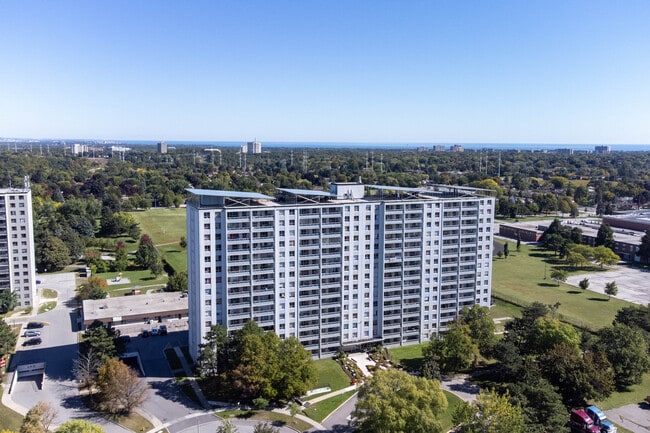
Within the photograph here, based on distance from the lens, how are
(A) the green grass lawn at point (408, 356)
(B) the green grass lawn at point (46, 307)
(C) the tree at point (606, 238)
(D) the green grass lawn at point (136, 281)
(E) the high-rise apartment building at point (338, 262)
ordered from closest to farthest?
(E) the high-rise apartment building at point (338, 262) → (A) the green grass lawn at point (408, 356) → (B) the green grass lawn at point (46, 307) → (D) the green grass lawn at point (136, 281) → (C) the tree at point (606, 238)

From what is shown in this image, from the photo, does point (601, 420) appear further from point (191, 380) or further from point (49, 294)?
point (49, 294)

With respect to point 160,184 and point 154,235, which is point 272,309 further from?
point 160,184

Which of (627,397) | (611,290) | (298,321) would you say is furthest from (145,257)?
(611,290)

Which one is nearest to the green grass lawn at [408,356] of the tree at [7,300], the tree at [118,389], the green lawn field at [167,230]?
the tree at [118,389]

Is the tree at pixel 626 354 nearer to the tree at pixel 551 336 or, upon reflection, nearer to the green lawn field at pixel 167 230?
the tree at pixel 551 336

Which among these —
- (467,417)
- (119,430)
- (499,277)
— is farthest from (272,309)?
(499,277)

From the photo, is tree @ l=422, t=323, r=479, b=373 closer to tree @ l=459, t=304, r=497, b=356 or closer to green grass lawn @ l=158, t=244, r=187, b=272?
tree @ l=459, t=304, r=497, b=356

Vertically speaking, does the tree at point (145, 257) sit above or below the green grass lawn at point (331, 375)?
above
